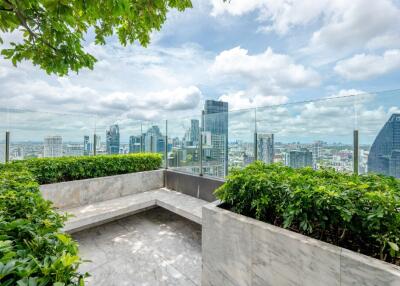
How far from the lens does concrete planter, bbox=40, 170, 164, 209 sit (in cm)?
397

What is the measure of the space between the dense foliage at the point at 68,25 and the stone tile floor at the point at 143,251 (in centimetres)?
257

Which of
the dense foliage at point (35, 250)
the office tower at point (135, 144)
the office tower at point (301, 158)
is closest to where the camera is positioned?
the dense foliage at point (35, 250)

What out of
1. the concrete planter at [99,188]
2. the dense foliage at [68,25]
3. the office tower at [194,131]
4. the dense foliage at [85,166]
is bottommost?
the concrete planter at [99,188]

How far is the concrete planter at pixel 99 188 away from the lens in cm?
397

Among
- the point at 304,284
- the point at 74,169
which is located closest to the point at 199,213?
the point at 304,284

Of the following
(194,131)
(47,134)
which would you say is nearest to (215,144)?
(194,131)

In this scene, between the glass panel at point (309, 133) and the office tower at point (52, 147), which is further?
the office tower at point (52, 147)

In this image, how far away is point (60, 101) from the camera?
5.90m

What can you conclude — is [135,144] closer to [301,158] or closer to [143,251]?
[143,251]

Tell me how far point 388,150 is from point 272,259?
2470 mm

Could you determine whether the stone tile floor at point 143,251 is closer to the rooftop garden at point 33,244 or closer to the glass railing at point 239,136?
the rooftop garden at point 33,244

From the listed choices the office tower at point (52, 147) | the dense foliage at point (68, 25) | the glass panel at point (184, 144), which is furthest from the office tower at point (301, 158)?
the office tower at point (52, 147)

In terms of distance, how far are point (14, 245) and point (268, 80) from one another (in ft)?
19.0

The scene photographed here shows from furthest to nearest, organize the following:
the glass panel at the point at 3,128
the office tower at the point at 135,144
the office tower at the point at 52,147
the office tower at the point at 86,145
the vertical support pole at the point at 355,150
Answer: the office tower at the point at 135,144, the office tower at the point at 86,145, the office tower at the point at 52,147, the glass panel at the point at 3,128, the vertical support pole at the point at 355,150
